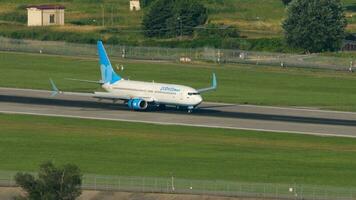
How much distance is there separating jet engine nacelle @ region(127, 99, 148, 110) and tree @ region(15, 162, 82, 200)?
69.3m

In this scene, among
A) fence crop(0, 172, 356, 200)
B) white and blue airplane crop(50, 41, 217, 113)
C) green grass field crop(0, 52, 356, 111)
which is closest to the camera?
fence crop(0, 172, 356, 200)

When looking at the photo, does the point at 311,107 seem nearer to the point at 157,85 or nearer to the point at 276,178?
the point at 157,85

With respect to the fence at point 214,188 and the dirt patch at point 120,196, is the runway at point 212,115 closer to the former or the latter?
the fence at point 214,188

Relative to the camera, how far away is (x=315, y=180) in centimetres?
10438

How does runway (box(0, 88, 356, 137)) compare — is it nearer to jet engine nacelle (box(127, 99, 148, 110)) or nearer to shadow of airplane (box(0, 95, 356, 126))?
shadow of airplane (box(0, 95, 356, 126))

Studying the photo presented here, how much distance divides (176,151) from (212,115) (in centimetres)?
2834

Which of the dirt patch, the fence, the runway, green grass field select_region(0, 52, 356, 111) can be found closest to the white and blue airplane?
the runway

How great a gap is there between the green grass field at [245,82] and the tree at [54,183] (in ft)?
267

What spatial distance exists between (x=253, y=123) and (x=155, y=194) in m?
44.3

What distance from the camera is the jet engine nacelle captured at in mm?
149500

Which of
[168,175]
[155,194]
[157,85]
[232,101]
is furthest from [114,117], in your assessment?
[155,194]

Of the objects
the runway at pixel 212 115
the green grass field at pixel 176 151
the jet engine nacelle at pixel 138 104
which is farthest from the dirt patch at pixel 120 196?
the jet engine nacelle at pixel 138 104

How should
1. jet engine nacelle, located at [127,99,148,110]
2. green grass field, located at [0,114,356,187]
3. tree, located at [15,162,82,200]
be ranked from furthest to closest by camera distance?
jet engine nacelle, located at [127,99,148,110] → green grass field, located at [0,114,356,187] → tree, located at [15,162,82,200]

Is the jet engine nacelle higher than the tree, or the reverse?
the tree
